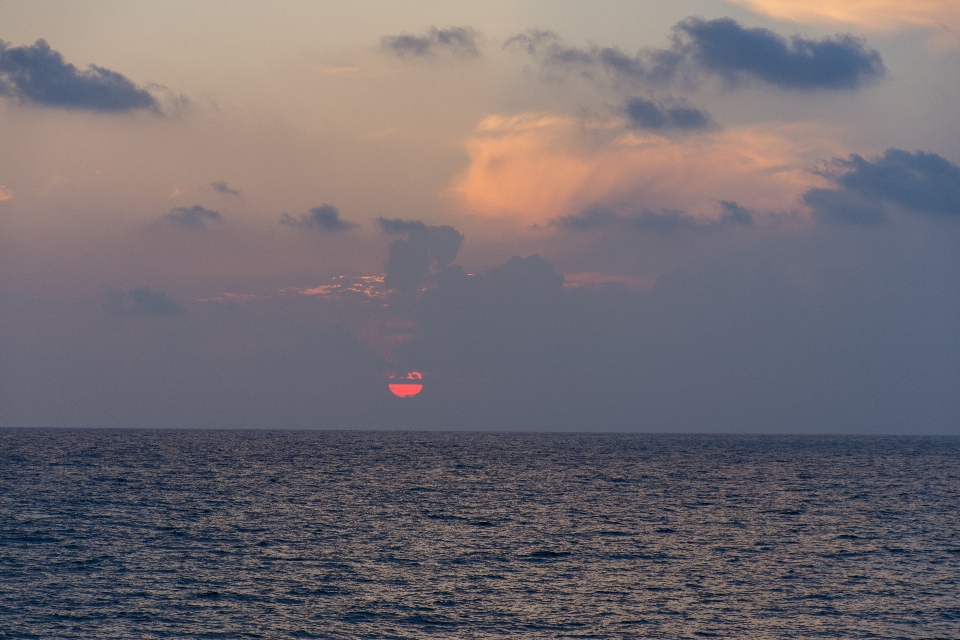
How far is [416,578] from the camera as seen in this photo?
51156 millimetres

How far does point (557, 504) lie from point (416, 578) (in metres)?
37.3

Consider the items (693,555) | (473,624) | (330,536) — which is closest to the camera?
(473,624)

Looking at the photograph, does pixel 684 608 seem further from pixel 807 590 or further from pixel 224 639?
pixel 224 639

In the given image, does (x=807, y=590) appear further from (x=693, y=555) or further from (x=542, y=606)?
(x=542, y=606)

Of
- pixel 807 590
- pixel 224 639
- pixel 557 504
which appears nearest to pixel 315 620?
pixel 224 639

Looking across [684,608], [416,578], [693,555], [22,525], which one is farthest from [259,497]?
[684,608]

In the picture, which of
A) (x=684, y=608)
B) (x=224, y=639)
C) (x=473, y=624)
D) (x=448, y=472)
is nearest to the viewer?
(x=224, y=639)

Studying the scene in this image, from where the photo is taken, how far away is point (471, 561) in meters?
56.0

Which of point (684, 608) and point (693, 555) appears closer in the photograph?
point (684, 608)

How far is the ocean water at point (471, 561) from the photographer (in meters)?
42.3

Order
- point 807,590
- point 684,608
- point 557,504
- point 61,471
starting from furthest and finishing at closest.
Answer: point 61,471
point 557,504
point 807,590
point 684,608

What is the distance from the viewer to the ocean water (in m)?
42.3

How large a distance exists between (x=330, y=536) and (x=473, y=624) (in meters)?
25.4

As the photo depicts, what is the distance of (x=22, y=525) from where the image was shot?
66.7m
